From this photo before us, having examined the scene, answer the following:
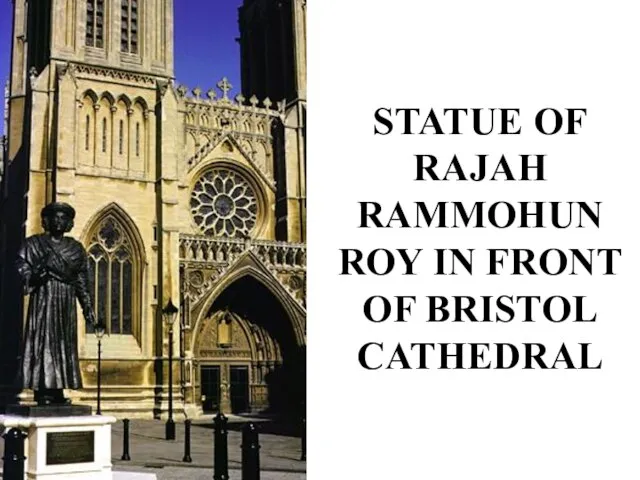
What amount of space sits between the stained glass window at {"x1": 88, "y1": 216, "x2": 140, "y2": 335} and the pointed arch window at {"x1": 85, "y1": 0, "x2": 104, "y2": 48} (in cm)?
664

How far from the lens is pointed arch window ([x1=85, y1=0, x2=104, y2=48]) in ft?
110

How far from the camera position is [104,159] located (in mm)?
32469

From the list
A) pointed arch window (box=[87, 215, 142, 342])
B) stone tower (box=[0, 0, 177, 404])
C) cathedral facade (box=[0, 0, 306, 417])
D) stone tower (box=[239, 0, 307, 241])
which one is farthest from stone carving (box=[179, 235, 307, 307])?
pointed arch window (box=[87, 215, 142, 342])

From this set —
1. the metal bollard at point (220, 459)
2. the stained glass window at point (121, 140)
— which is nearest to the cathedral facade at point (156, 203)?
the stained glass window at point (121, 140)

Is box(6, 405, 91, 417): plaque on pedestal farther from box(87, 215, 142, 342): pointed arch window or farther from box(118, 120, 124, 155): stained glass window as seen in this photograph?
box(118, 120, 124, 155): stained glass window

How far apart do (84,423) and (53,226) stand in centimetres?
220

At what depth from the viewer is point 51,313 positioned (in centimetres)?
995

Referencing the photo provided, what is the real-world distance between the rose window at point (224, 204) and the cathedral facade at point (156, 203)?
0.20ft

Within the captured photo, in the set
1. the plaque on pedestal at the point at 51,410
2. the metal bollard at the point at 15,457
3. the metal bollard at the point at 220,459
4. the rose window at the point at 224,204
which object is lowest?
the metal bollard at the point at 220,459

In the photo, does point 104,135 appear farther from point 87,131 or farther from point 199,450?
point 199,450

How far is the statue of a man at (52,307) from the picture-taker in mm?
9719

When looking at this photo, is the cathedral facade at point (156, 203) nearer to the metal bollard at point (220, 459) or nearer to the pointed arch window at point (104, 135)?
the pointed arch window at point (104, 135)

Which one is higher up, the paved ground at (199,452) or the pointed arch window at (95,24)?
the pointed arch window at (95,24)

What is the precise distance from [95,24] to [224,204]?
27.5 ft
